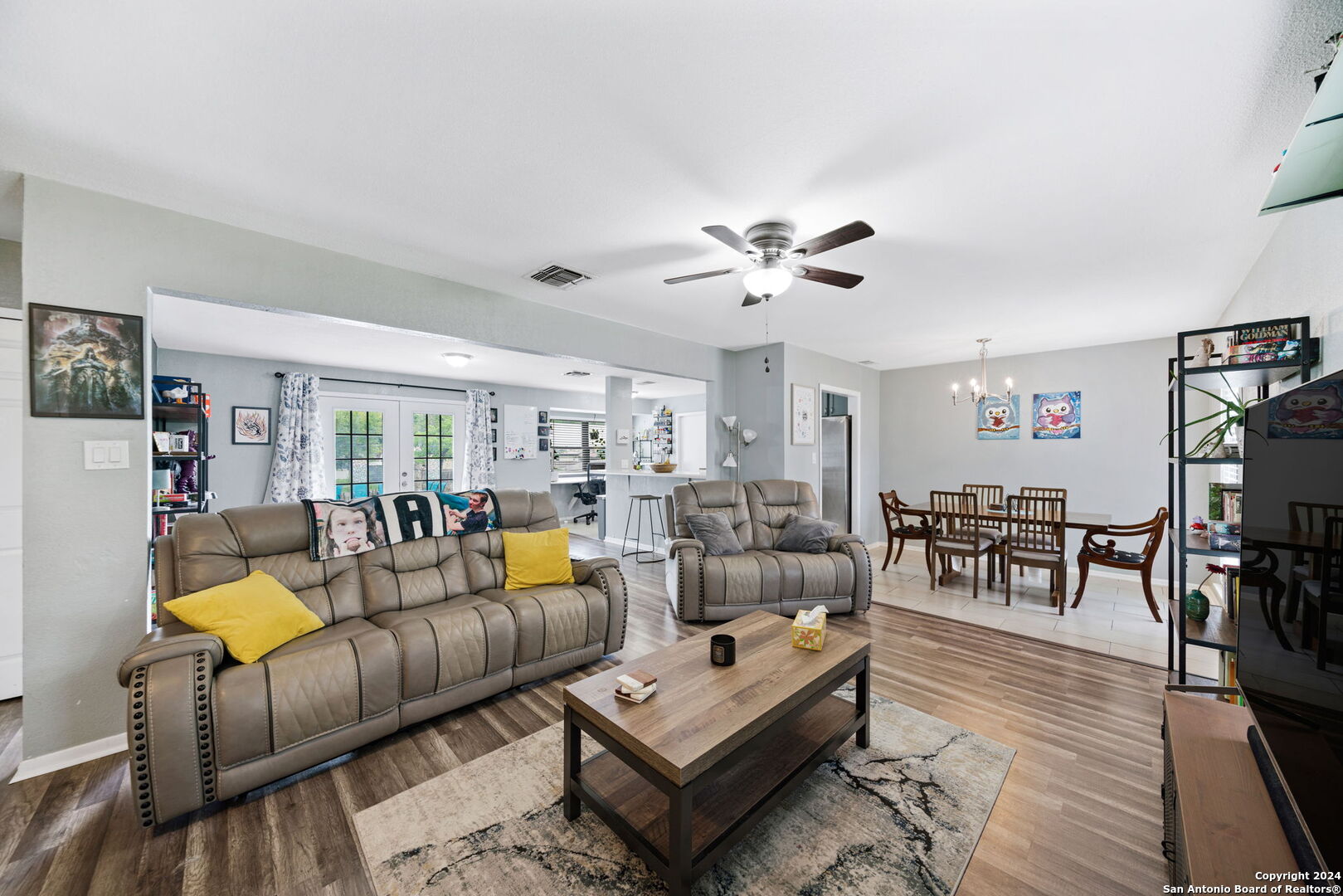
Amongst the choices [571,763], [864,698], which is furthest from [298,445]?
[864,698]

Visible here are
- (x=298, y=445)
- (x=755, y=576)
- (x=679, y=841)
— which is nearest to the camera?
(x=679, y=841)

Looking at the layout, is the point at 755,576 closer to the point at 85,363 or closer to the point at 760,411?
the point at 760,411

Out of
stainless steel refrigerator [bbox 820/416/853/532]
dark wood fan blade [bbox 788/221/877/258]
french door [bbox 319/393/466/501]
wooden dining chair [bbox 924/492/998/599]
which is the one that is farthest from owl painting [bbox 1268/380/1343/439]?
A: french door [bbox 319/393/466/501]

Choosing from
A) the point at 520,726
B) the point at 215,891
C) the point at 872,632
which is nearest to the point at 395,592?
the point at 520,726

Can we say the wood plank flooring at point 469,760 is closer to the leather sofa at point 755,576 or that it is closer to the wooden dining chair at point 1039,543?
the leather sofa at point 755,576

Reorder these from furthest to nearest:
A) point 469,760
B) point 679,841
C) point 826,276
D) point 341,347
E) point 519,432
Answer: point 519,432, point 341,347, point 826,276, point 469,760, point 679,841

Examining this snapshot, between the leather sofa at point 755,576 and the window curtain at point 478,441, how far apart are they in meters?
4.04

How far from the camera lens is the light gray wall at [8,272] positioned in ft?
8.42

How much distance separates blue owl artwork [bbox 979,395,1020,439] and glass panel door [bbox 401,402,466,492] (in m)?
6.95

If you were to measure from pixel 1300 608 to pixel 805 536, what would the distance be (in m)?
3.08

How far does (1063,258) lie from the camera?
2877 millimetres

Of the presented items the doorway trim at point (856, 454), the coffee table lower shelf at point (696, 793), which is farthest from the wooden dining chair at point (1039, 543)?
the coffee table lower shelf at point (696, 793)

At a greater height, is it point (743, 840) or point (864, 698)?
point (864, 698)

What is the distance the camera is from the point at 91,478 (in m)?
2.18
